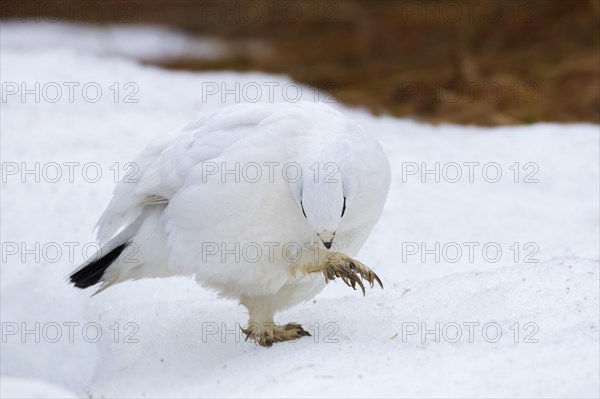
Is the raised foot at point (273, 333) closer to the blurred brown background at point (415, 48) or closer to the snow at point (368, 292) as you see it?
the snow at point (368, 292)

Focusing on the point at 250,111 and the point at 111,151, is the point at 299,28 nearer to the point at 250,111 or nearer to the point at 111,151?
A: the point at 111,151

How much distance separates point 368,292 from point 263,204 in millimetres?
1116

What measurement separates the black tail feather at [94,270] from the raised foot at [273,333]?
71cm

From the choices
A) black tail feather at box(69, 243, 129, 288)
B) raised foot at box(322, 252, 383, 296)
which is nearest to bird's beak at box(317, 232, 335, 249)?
raised foot at box(322, 252, 383, 296)

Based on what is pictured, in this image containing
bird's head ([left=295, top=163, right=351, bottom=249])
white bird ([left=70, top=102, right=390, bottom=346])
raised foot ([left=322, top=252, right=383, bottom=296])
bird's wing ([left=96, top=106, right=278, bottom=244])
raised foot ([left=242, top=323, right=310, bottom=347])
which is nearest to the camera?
bird's head ([left=295, top=163, right=351, bottom=249])

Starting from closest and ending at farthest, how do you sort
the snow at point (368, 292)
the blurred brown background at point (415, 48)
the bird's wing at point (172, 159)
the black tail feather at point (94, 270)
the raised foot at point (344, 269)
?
the snow at point (368, 292) → the raised foot at point (344, 269) → the bird's wing at point (172, 159) → the black tail feather at point (94, 270) → the blurred brown background at point (415, 48)

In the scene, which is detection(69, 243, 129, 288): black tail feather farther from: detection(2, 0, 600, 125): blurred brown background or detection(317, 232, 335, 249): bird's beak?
detection(2, 0, 600, 125): blurred brown background

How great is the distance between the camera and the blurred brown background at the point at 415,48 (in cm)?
842

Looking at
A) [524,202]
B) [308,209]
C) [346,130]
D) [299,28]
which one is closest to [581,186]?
[524,202]

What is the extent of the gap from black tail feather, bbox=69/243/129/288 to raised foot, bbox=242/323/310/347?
2.34 ft

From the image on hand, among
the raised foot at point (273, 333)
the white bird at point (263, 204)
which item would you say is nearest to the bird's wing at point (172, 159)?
the white bird at point (263, 204)

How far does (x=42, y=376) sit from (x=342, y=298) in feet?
4.78

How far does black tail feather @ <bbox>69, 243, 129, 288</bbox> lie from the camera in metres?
4.21

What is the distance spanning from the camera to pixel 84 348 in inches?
174
